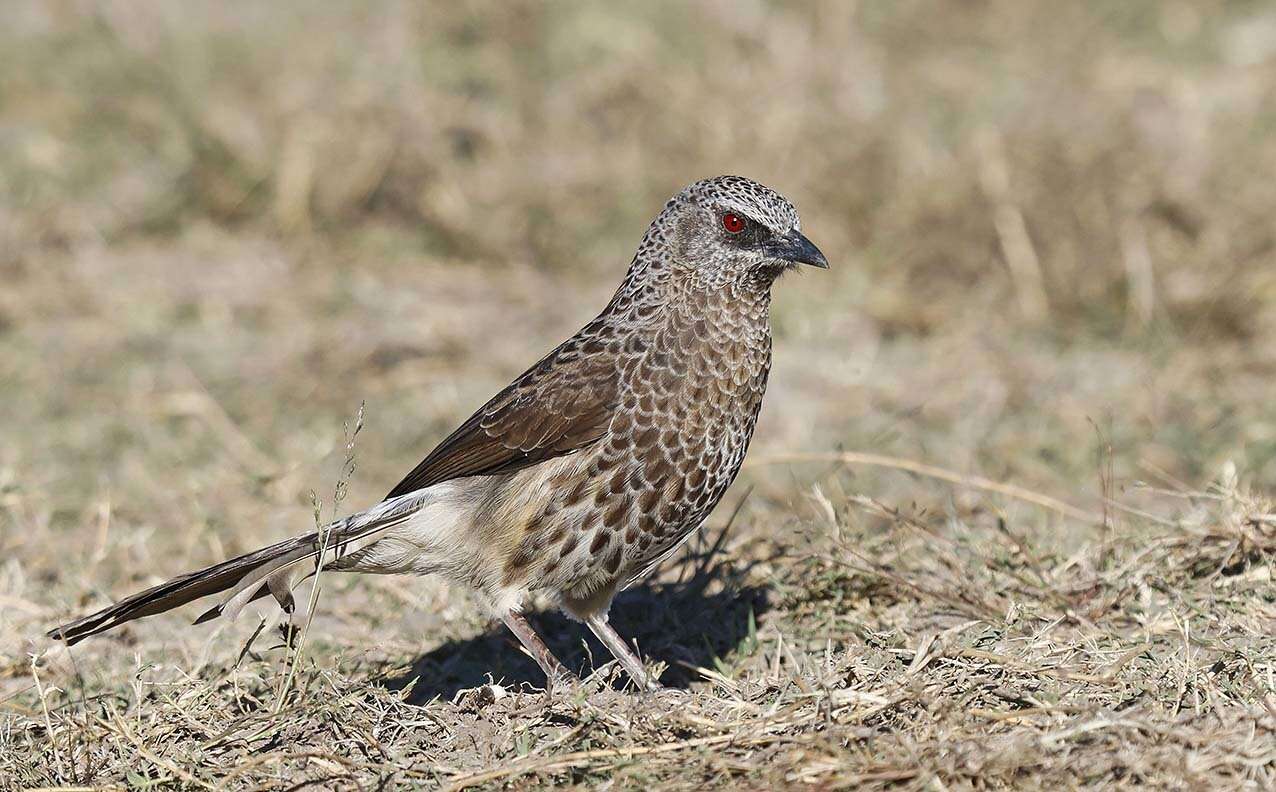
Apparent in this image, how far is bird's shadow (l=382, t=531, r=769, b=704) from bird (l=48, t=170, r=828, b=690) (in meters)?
0.38

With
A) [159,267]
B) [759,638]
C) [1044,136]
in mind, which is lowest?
[759,638]

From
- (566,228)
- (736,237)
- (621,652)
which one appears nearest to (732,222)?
(736,237)

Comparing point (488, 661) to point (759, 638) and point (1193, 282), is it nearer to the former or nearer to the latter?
point (759, 638)

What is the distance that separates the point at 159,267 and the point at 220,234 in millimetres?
450

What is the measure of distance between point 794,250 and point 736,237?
0.65ft

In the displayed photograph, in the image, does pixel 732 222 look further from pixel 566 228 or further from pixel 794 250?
pixel 566 228

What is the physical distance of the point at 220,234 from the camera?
9805 millimetres

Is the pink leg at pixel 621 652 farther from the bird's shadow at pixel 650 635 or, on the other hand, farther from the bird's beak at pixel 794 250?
the bird's beak at pixel 794 250

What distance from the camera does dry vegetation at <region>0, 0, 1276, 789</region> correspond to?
13.1 ft

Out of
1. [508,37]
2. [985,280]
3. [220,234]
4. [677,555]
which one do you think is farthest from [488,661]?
[508,37]

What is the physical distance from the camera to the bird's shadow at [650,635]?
5.06 metres

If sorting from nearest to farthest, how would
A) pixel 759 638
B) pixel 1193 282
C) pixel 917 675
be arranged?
1. pixel 917 675
2. pixel 759 638
3. pixel 1193 282

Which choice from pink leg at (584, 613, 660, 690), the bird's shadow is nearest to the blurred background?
the bird's shadow

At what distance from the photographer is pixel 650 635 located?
17.3 ft
